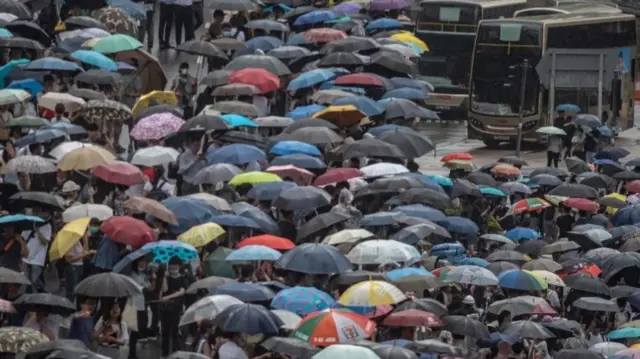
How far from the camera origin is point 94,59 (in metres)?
27.9

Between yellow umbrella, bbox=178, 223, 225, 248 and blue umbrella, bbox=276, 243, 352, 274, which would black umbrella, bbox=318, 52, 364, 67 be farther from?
blue umbrella, bbox=276, 243, 352, 274

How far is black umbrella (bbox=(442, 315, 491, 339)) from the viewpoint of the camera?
61.5 feet

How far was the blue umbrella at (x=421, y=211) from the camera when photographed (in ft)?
75.5

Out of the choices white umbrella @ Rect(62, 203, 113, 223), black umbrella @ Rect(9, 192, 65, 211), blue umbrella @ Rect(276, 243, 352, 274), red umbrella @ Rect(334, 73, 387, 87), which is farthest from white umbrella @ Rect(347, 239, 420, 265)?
red umbrella @ Rect(334, 73, 387, 87)

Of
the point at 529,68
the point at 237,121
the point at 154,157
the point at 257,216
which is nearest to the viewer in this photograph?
the point at 257,216

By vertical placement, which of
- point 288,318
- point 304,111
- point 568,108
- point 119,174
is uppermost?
point 119,174

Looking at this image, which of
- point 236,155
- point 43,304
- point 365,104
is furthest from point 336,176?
point 43,304

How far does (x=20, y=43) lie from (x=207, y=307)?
38.3ft

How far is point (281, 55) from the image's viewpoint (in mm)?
32125

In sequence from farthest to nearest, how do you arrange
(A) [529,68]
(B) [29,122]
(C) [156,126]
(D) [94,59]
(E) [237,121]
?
(A) [529,68]
(D) [94,59]
(E) [237,121]
(C) [156,126]
(B) [29,122]

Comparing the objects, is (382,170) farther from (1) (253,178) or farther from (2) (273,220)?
(2) (273,220)

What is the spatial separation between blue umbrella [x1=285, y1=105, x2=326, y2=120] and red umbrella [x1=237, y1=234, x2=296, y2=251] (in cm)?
742

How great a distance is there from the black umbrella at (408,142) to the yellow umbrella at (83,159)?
482cm

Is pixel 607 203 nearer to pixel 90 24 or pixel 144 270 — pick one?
pixel 90 24
